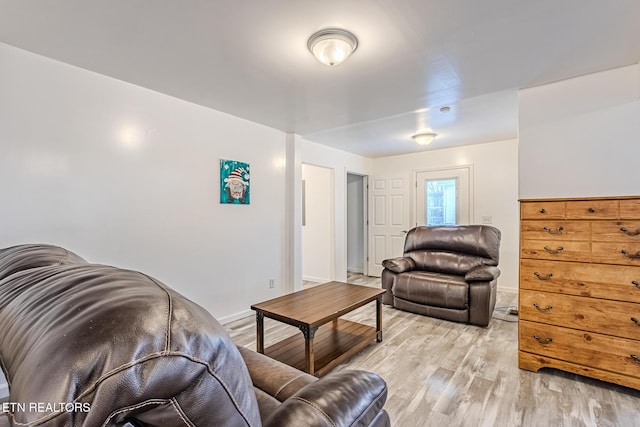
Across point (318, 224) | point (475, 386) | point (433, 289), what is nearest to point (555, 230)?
point (475, 386)

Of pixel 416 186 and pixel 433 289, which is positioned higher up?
pixel 416 186

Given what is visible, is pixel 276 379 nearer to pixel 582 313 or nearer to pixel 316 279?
pixel 582 313

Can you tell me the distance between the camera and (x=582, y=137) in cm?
226

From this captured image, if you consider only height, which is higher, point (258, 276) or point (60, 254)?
point (60, 254)

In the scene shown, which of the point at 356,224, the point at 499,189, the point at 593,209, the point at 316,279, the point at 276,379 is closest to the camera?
→ the point at 276,379

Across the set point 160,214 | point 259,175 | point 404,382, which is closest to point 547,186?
point 404,382

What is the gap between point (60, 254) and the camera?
3.93 ft

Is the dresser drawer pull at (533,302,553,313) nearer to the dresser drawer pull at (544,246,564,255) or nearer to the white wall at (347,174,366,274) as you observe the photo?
the dresser drawer pull at (544,246,564,255)

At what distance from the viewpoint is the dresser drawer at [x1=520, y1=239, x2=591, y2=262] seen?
2.14 metres

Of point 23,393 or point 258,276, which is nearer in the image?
point 23,393

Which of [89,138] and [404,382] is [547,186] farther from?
[89,138]

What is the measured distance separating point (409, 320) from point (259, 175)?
8.13 feet

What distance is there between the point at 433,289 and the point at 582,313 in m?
1.43

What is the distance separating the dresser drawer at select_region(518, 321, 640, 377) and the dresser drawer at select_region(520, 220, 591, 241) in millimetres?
671
